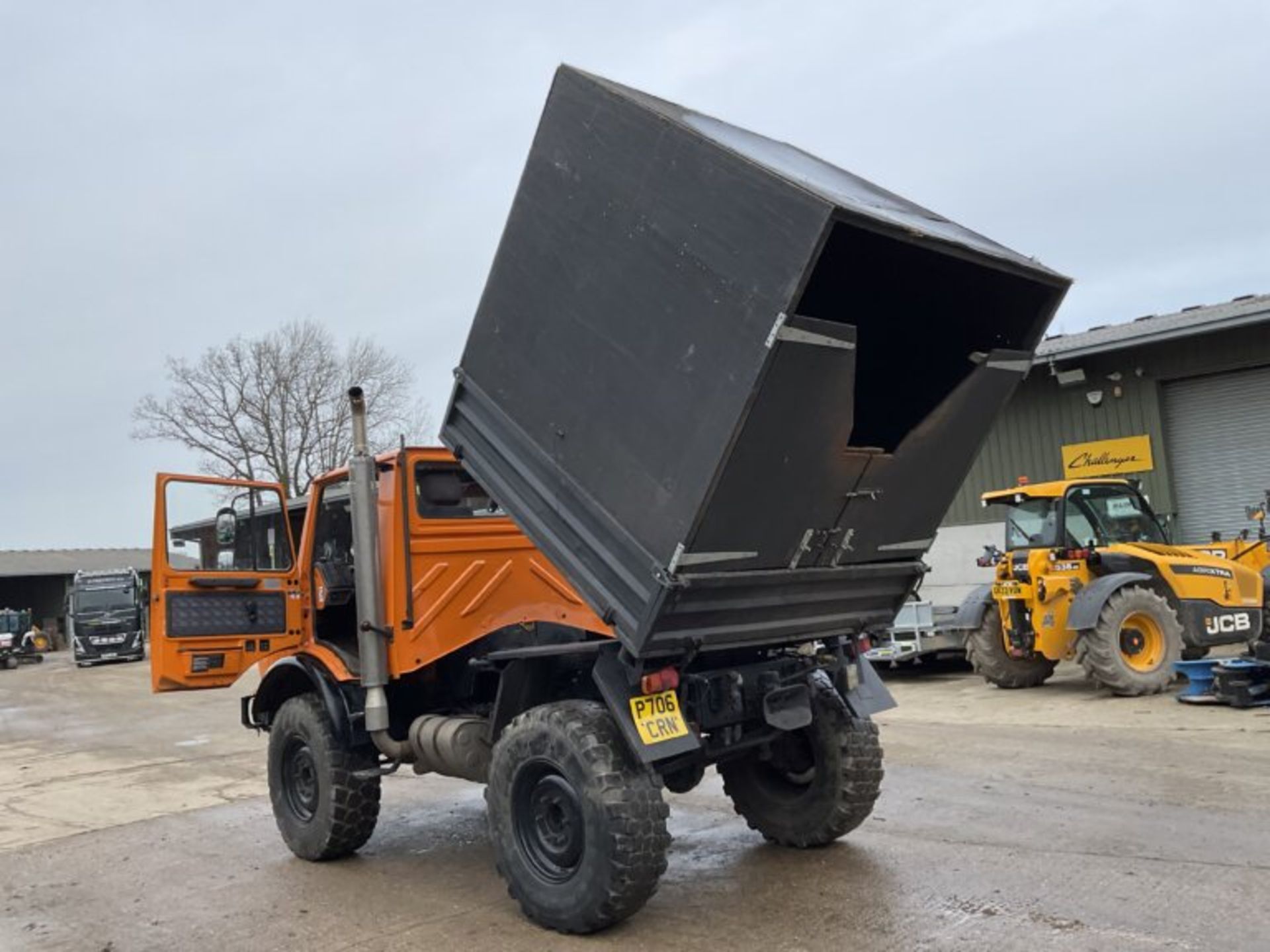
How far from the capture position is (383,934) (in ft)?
15.9

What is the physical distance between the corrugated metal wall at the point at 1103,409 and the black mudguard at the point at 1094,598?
441 centimetres

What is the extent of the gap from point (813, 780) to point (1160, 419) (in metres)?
12.1

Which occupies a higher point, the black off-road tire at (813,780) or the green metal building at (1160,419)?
the green metal building at (1160,419)

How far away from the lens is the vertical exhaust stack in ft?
19.1

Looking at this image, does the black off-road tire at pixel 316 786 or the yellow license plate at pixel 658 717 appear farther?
the black off-road tire at pixel 316 786

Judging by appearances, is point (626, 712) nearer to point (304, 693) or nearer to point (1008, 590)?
point (304, 693)

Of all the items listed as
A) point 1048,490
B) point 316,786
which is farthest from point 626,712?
point 1048,490

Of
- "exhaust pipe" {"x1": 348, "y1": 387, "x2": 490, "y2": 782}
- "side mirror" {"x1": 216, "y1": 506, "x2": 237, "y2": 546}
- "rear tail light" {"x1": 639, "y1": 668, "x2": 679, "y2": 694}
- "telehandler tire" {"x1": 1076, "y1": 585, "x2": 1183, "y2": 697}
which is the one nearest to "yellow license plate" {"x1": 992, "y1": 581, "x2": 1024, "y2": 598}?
"telehandler tire" {"x1": 1076, "y1": 585, "x2": 1183, "y2": 697}

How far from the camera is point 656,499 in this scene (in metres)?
4.34

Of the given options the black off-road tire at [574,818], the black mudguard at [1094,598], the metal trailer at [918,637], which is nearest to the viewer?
the black off-road tire at [574,818]

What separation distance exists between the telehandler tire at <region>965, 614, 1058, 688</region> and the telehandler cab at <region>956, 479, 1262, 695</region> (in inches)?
0.4

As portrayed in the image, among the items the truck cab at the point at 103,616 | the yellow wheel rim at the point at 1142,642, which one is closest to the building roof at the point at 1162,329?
the yellow wheel rim at the point at 1142,642

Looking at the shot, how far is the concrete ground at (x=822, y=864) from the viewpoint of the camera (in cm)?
454

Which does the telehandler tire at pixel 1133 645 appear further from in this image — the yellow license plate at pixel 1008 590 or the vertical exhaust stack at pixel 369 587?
the vertical exhaust stack at pixel 369 587
